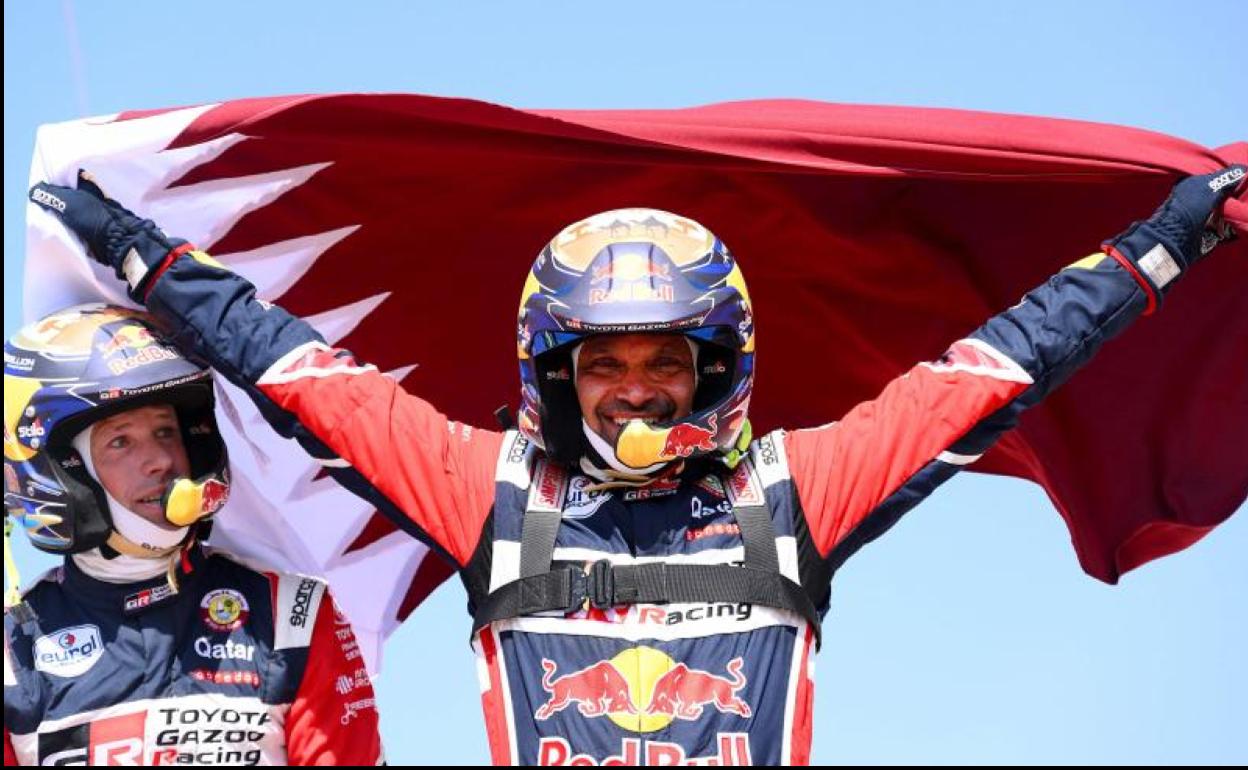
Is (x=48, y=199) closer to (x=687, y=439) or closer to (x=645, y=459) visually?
(x=645, y=459)

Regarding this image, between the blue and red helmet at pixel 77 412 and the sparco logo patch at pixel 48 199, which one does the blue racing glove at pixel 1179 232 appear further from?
the sparco logo patch at pixel 48 199

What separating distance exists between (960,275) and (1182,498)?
144 centimetres

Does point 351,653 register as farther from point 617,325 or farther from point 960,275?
point 960,275

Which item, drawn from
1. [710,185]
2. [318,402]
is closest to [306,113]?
[318,402]

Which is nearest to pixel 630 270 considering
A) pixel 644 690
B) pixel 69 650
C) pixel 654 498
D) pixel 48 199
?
pixel 654 498

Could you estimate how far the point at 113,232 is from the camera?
8648 millimetres

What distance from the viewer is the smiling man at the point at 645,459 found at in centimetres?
773

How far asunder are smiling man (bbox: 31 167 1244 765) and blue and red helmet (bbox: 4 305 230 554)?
26 centimetres

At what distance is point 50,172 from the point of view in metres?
8.83

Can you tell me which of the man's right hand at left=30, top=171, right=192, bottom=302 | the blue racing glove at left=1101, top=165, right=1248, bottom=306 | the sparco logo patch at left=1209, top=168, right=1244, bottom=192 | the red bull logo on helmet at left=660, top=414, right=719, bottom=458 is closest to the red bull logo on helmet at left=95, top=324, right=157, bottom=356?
the man's right hand at left=30, top=171, right=192, bottom=302

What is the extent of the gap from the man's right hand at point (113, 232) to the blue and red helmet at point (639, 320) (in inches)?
58.1

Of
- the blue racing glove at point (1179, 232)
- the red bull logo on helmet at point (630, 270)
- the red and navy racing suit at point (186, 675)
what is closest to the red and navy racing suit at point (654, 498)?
the blue racing glove at point (1179, 232)

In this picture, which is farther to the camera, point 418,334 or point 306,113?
point 418,334

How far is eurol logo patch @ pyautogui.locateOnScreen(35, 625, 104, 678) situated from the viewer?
846cm
